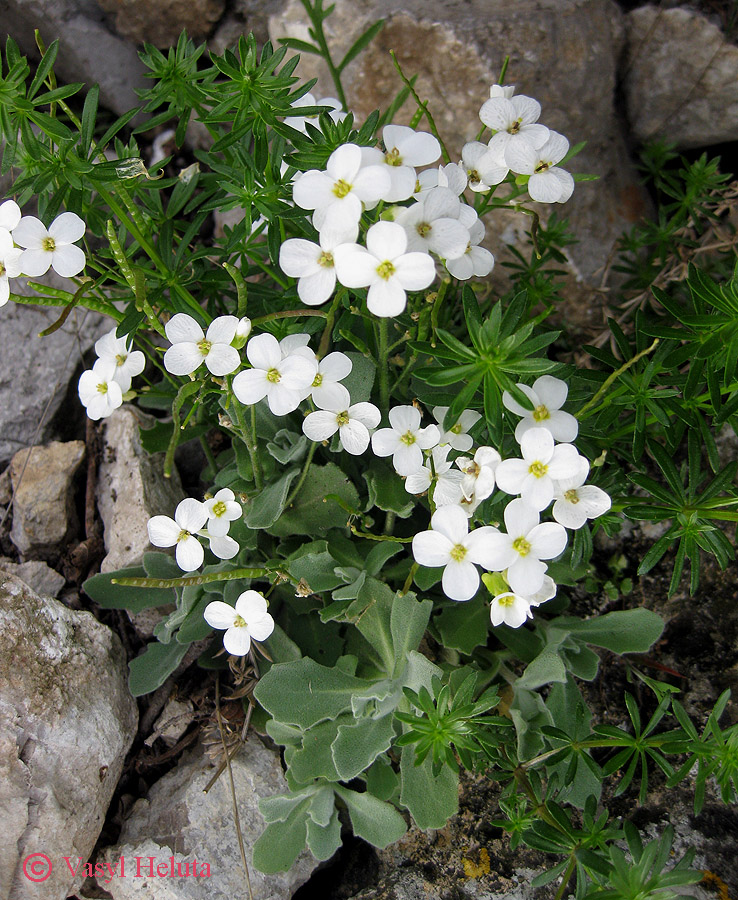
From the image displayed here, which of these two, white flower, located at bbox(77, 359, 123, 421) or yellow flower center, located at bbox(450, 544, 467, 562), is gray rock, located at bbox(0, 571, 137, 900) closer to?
white flower, located at bbox(77, 359, 123, 421)

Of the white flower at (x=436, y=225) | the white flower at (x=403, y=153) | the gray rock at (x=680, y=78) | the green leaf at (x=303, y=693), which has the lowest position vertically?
the green leaf at (x=303, y=693)

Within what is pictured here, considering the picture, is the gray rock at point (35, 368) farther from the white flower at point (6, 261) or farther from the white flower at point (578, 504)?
the white flower at point (578, 504)

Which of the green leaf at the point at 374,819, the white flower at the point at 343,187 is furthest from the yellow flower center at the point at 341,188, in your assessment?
the green leaf at the point at 374,819

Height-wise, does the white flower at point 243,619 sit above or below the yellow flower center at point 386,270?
below

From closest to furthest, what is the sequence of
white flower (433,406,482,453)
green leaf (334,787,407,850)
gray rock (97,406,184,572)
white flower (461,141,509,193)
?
white flower (461,141,509,193), white flower (433,406,482,453), green leaf (334,787,407,850), gray rock (97,406,184,572)

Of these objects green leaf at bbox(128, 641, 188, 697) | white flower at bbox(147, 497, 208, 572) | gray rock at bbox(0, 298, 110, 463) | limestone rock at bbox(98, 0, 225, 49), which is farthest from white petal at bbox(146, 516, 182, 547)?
limestone rock at bbox(98, 0, 225, 49)
